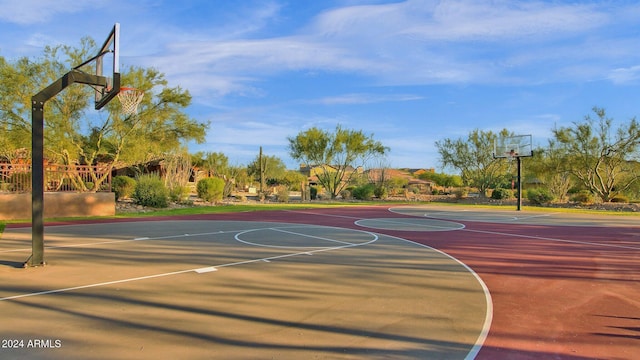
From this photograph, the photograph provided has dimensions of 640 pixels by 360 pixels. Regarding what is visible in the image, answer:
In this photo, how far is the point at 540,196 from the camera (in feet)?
Result: 106

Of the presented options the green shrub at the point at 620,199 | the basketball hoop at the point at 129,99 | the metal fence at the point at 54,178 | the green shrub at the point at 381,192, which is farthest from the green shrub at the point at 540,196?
the metal fence at the point at 54,178

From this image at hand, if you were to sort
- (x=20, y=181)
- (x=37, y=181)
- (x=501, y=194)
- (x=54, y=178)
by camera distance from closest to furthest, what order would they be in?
1. (x=37, y=181)
2. (x=20, y=181)
3. (x=54, y=178)
4. (x=501, y=194)

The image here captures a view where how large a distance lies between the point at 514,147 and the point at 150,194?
82.4 ft

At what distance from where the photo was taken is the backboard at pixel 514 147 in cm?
2756

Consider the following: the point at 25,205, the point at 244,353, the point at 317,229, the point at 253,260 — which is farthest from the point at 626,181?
the point at 25,205

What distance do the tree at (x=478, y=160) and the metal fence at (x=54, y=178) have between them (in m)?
29.6

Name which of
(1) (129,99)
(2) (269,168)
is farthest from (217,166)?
(1) (129,99)

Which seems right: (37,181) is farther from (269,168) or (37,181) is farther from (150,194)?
(269,168)

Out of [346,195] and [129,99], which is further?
[346,195]

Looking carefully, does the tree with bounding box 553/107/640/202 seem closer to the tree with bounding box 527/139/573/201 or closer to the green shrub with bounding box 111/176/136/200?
the tree with bounding box 527/139/573/201

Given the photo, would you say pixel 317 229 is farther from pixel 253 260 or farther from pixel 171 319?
pixel 171 319

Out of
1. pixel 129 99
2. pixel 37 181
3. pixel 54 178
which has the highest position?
pixel 129 99

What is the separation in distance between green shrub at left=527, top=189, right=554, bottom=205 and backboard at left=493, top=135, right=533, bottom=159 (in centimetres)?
626

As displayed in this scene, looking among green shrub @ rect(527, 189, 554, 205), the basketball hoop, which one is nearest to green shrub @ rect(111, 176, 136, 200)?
the basketball hoop
